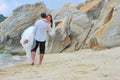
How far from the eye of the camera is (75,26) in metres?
27.2

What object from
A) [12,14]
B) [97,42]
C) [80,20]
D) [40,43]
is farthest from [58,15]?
[40,43]

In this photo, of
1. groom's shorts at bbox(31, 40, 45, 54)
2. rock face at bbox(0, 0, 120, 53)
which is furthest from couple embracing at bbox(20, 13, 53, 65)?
rock face at bbox(0, 0, 120, 53)

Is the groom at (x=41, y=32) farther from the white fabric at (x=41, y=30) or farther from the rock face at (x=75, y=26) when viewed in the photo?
the rock face at (x=75, y=26)

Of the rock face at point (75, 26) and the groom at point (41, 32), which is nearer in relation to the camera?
the groom at point (41, 32)

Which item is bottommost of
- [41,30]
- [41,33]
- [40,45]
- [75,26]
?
[40,45]

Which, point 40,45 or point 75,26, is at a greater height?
point 75,26

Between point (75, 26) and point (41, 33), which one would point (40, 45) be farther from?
point (75, 26)

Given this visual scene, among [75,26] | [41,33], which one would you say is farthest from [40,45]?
[75,26]

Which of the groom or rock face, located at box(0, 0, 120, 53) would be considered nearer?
the groom


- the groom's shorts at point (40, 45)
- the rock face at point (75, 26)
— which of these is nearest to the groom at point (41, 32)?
the groom's shorts at point (40, 45)

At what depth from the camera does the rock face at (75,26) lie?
61.6ft

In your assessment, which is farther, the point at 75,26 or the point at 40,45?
the point at 75,26

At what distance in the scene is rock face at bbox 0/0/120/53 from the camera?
61.6ft

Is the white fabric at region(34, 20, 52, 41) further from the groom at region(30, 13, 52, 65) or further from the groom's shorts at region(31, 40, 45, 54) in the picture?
the groom's shorts at region(31, 40, 45, 54)
